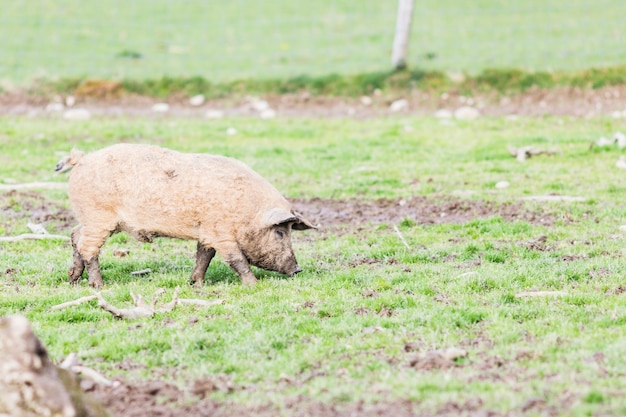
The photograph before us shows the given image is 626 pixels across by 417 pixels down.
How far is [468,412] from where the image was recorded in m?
5.41

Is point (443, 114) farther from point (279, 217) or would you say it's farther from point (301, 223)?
point (279, 217)

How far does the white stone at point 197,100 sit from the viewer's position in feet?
64.6

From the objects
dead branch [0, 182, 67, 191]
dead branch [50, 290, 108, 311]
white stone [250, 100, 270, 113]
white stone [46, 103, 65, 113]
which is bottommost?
white stone [46, 103, 65, 113]

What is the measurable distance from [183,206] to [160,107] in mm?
11268

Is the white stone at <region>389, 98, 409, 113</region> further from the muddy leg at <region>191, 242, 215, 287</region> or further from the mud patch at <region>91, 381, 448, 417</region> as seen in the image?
the mud patch at <region>91, 381, 448, 417</region>

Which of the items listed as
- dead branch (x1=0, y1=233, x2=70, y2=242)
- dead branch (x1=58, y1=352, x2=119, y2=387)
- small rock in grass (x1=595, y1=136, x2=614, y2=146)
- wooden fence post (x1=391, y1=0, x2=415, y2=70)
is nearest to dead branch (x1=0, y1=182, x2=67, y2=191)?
dead branch (x1=0, y1=233, x2=70, y2=242)

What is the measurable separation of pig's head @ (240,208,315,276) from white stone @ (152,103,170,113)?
1084cm

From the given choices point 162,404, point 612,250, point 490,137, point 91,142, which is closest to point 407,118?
point 490,137

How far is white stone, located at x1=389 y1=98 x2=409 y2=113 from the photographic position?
1894 cm

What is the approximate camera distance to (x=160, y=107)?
1939 centimetres

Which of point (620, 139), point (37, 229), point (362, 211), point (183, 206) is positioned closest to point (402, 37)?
point (620, 139)

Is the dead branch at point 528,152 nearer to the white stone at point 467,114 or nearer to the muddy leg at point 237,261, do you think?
the white stone at point 467,114

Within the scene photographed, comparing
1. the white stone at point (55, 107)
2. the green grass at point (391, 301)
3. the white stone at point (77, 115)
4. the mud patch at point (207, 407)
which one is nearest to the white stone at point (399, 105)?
the green grass at point (391, 301)

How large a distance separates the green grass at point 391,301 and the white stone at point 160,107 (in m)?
5.09
